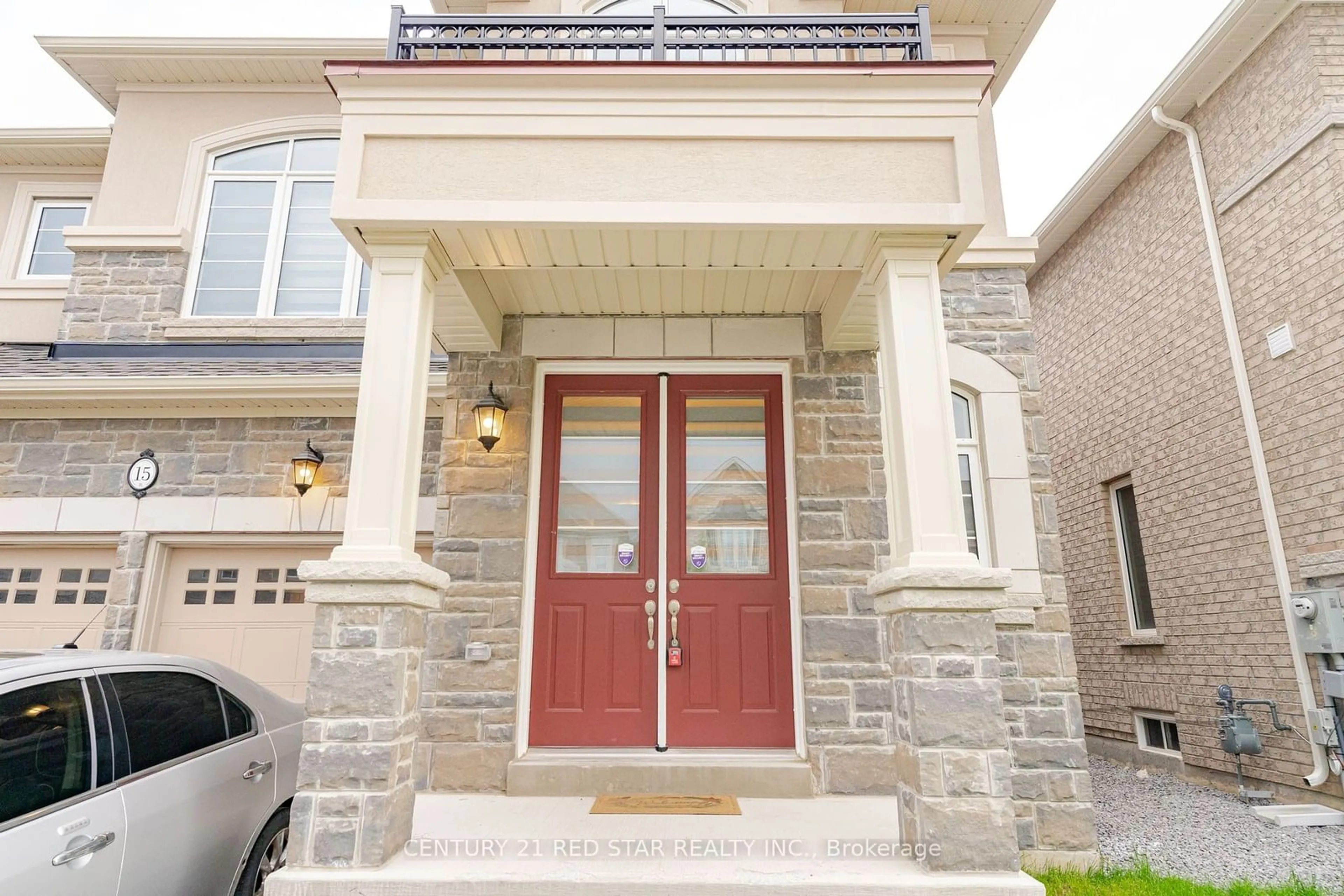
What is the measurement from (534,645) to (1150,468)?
654cm

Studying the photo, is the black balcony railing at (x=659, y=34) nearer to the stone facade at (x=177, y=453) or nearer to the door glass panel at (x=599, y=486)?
the door glass panel at (x=599, y=486)

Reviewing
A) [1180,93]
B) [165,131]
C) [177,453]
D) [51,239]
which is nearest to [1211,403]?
[1180,93]

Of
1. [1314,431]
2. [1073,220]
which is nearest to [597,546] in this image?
[1314,431]

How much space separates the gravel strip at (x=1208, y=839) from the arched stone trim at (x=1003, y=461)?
182cm

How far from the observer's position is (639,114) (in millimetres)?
3660

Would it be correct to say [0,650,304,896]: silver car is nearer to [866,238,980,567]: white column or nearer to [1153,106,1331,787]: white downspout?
[866,238,980,567]: white column

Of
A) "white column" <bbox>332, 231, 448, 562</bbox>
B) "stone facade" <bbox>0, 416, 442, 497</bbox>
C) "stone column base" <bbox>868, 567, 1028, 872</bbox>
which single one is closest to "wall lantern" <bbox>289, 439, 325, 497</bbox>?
"stone facade" <bbox>0, 416, 442, 497</bbox>

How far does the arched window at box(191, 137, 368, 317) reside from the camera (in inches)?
248

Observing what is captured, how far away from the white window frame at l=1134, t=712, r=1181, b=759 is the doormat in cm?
555

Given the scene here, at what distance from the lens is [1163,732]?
7512 mm

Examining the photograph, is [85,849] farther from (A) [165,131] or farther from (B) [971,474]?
(A) [165,131]

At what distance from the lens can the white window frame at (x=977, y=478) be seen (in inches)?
191

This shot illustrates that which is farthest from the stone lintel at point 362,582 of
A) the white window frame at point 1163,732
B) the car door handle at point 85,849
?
the white window frame at point 1163,732

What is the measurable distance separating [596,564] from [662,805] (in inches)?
58.9
